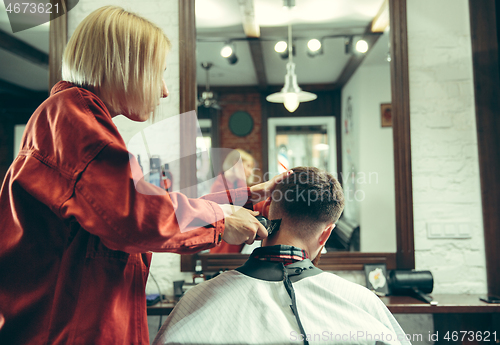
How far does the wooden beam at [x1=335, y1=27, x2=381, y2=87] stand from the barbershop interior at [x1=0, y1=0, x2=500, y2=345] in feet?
0.04

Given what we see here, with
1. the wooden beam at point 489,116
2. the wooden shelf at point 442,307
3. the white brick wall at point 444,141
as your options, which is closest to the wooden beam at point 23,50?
the white brick wall at point 444,141

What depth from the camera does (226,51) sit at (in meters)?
2.45

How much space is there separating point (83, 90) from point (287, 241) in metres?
0.76

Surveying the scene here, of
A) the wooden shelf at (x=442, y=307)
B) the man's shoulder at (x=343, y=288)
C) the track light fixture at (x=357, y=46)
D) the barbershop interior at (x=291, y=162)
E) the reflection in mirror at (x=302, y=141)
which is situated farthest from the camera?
the reflection in mirror at (x=302, y=141)

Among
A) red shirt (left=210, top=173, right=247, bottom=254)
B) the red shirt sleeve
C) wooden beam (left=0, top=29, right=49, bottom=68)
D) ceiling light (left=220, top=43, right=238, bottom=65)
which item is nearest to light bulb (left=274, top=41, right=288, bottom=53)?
ceiling light (left=220, top=43, right=238, bottom=65)

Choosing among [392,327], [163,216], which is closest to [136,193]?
[163,216]

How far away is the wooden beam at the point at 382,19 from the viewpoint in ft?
6.81

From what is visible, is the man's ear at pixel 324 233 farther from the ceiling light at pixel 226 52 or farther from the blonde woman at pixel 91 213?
the ceiling light at pixel 226 52

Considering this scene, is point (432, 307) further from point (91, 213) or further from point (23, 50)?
point (23, 50)

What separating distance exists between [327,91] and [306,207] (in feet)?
6.06

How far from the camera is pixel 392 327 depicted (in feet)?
3.40

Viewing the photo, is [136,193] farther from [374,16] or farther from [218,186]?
[374,16]

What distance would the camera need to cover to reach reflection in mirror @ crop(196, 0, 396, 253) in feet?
7.08

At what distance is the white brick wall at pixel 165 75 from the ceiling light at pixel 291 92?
2.92ft
